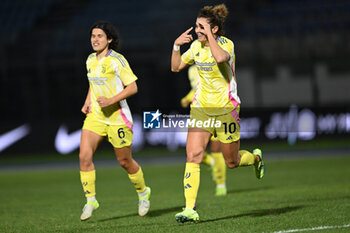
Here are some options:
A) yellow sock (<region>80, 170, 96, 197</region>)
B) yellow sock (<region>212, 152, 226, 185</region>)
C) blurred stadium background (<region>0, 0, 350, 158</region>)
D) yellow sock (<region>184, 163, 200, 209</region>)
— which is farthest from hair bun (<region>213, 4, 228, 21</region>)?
blurred stadium background (<region>0, 0, 350, 158</region>)

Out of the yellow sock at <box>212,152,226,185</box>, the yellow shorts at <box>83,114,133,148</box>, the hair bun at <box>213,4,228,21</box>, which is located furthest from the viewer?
the yellow sock at <box>212,152,226,185</box>

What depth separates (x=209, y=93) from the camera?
702 cm

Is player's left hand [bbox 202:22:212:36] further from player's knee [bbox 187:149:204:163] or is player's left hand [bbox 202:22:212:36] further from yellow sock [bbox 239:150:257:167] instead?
yellow sock [bbox 239:150:257:167]

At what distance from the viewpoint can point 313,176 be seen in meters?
13.2

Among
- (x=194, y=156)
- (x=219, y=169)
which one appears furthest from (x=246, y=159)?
(x=219, y=169)

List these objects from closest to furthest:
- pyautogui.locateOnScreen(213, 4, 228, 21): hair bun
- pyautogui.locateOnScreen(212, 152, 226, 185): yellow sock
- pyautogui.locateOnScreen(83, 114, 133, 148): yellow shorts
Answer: pyautogui.locateOnScreen(213, 4, 228, 21): hair bun, pyautogui.locateOnScreen(83, 114, 133, 148): yellow shorts, pyautogui.locateOnScreen(212, 152, 226, 185): yellow sock

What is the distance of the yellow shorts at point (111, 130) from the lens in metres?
7.49

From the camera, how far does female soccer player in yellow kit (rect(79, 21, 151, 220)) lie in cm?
736

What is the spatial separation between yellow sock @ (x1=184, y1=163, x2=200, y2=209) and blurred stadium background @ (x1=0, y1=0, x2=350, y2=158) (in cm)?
1318

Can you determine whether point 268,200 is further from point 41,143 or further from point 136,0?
point 136,0

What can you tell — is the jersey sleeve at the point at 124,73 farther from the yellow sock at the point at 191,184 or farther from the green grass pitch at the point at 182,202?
the green grass pitch at the point at 182,202

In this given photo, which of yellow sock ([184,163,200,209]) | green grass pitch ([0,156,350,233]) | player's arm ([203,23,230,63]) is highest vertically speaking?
player's arm ([203,23,230,63])

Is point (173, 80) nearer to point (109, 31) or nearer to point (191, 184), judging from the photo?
point (109, 31)

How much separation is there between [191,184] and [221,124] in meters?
0.72
